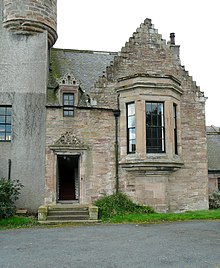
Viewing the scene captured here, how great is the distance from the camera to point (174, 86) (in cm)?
1688

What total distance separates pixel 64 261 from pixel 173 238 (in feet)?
12.7

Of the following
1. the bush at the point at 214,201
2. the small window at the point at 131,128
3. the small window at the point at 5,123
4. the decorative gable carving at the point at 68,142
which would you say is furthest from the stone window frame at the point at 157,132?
the small window at the point at 5,123

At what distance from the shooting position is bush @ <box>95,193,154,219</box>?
49.6 ft

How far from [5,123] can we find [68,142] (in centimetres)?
331

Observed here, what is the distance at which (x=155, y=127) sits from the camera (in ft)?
54.1

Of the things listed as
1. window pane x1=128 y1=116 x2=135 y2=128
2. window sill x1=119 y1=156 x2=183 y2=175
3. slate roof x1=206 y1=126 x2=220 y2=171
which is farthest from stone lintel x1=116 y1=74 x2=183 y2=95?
slate roof x1=206 y1=126 x2=220 y2=171

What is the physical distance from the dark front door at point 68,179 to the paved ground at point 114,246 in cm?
718

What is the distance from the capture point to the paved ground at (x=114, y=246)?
7.32m

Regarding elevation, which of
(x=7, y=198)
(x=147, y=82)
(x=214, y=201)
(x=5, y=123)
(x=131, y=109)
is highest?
(x=147, y=82)

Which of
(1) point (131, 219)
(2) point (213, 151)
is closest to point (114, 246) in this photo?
(1) point (131, 219)

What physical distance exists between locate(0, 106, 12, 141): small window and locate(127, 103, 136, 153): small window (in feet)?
19.6

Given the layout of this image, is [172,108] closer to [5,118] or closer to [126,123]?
[126,123]

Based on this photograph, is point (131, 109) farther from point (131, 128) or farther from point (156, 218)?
point (156, 218)

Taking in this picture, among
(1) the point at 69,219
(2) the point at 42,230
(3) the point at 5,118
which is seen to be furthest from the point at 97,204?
(3) the point at 5,118
